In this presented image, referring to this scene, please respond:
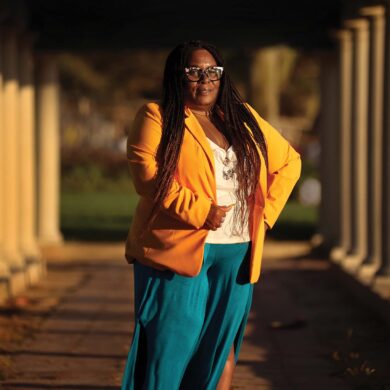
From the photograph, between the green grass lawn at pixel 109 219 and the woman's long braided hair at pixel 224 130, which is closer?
the woman's long braided hair at pixel 224 130

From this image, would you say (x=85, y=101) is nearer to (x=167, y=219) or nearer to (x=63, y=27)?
(x=63, y=27)

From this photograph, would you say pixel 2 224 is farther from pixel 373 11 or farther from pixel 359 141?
pixel 373 11

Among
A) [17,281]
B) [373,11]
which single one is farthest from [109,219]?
[373,11]

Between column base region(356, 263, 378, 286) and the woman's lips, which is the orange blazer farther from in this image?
column base region(356, 263, 378, 286)

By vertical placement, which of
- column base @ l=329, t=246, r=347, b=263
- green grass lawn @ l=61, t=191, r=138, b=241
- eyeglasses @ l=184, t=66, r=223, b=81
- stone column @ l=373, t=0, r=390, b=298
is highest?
eyeglasses @ l=184, t=66, r=223, b=81

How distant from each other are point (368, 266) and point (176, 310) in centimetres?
704

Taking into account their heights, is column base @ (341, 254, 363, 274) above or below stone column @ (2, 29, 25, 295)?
below

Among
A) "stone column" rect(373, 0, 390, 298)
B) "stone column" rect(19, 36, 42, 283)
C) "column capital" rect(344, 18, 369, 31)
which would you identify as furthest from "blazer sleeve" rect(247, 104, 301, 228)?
"stone column" rect(19, 36, 42, 283)

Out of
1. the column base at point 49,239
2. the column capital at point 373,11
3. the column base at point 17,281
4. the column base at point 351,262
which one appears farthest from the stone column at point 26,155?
the column capital at point 373,11

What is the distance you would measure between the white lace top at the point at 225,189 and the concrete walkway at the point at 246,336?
2.12 meters

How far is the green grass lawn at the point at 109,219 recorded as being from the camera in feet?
68.8

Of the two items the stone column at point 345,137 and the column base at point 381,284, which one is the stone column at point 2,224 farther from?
the stone column at point 345,137

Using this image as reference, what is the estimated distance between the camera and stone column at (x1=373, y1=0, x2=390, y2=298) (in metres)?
10.5

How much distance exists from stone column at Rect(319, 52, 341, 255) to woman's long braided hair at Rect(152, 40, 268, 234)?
425 inches
